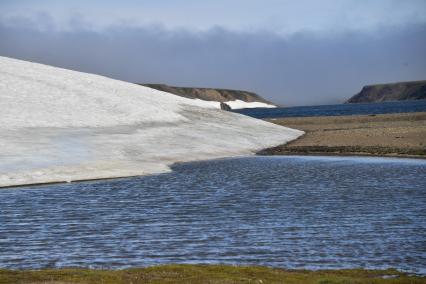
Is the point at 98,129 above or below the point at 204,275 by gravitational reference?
above

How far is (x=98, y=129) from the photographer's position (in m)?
62.4

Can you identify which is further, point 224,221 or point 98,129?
point 98,129

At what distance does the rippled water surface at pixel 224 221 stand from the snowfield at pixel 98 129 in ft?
14.3

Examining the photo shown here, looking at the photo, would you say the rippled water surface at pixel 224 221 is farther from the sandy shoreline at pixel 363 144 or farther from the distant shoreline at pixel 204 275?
the sandy shoreline at pixel 363 144

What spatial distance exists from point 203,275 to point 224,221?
31.2 feet

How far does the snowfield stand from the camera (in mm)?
45250

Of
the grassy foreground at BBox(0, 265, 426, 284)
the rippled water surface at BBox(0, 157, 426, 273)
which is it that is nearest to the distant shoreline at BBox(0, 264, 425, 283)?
the grassy foreground at BBox(0, 265, 426, 284)

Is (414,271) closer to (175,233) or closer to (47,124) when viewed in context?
(175,233)

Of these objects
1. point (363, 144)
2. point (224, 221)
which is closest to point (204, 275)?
point (224, 221)

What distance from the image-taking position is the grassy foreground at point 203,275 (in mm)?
16422

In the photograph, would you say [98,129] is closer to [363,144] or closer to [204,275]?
[363,144]

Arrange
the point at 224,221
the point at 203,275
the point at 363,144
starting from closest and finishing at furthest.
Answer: the point at 203,275 → the point at 224,221 → the point at 363,144

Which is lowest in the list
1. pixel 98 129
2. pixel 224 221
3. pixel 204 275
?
pixel 224 221

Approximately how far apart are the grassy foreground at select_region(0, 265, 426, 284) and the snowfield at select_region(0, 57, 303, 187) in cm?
2308
